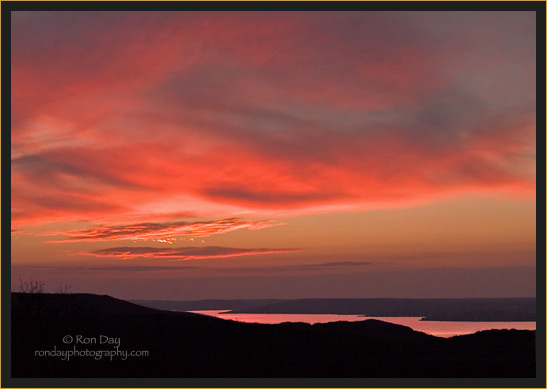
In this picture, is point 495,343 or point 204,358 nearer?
point 204,358

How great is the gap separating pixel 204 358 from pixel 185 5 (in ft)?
74.1

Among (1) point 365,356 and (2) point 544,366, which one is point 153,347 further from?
(2) point 544,366

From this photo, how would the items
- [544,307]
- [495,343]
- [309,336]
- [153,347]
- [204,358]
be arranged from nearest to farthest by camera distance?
[544,307] → [204,358] → [153,347] → [495,343] → [309,336]

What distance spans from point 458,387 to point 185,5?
18681mm

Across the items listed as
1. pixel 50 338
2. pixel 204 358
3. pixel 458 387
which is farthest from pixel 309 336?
pixel 458 387

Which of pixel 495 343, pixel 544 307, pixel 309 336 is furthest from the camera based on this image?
pixel 309 336

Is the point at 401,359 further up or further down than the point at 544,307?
further down

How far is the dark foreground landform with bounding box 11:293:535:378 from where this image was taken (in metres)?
34.6

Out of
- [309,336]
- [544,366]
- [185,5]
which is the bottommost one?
[309,336]

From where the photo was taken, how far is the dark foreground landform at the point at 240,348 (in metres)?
34.6

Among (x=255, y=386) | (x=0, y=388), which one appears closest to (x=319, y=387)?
(x=255, y=386)

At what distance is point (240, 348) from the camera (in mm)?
47656

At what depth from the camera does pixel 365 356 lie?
43281 millimetres

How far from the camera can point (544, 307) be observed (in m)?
26.8
